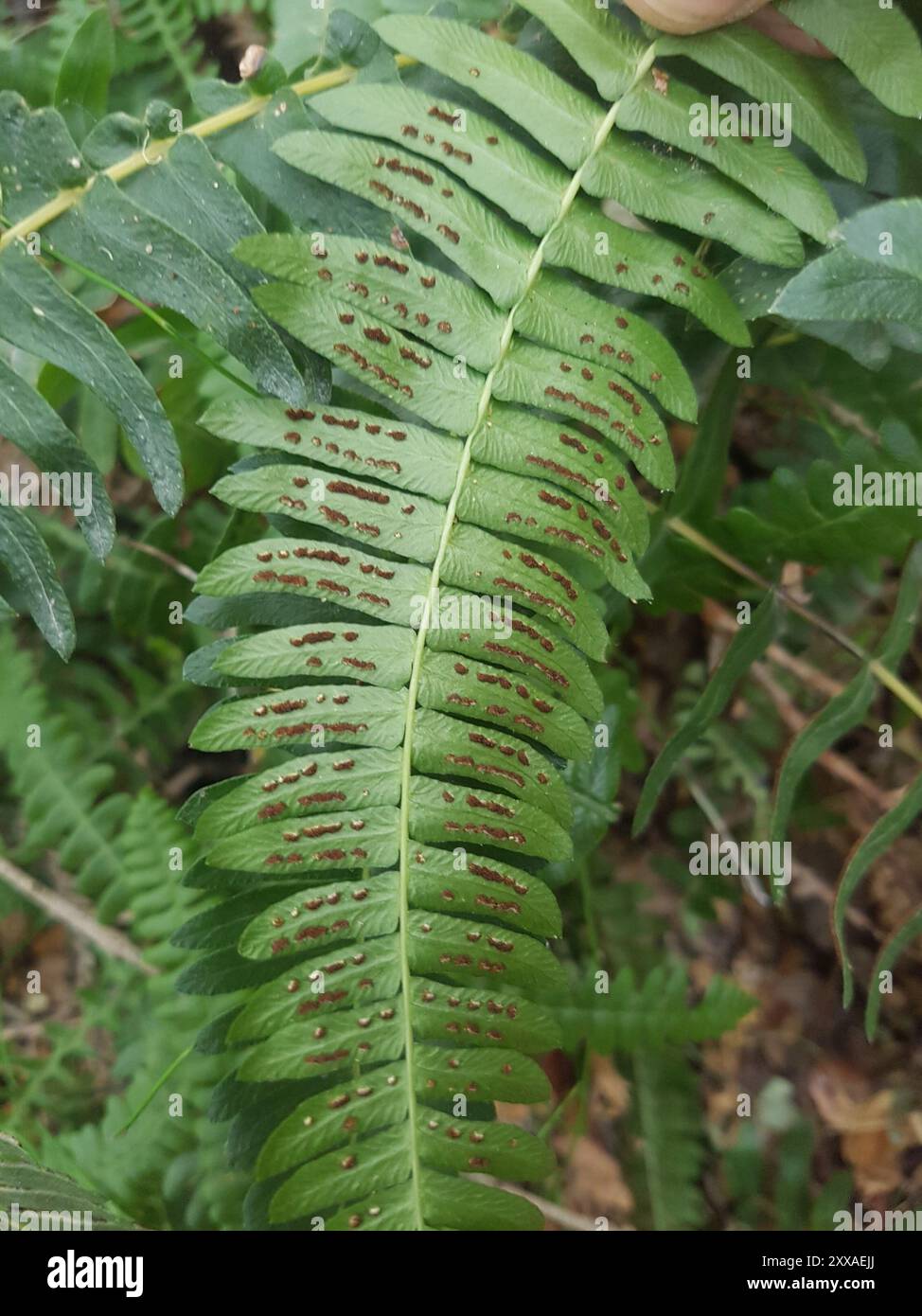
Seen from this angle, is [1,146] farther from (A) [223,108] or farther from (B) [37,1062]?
(B) [37,1062]

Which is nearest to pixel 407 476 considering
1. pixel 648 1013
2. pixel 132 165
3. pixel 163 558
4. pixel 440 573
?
pixel 440 573

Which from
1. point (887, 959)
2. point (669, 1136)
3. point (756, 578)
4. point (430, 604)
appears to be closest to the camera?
point (430, 604)

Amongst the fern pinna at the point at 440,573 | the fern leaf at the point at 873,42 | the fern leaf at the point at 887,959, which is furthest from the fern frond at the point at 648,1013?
the fern leaf at the point at 873,42

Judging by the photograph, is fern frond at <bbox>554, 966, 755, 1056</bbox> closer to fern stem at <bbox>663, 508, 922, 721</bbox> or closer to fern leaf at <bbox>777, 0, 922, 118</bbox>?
fern stem at <bbox>663, 508, 922, 721</bbox>

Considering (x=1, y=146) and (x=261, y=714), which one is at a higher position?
Result: (x=1, y=146)

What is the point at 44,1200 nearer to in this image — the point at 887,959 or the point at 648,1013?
the point at 648,1013

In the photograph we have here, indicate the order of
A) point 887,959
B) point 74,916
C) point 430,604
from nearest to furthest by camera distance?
point 430,604, point 887,959, point 74,916
